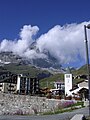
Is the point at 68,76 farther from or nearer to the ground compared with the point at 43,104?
farther from the ground

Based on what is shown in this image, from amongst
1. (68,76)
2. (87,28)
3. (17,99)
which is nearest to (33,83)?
(68,76)

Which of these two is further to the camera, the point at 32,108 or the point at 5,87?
the point at 5,87

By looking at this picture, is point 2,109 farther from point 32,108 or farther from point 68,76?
point 68,76

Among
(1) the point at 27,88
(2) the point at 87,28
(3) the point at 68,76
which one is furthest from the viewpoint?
(1) the point at 27,88

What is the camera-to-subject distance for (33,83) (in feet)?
635

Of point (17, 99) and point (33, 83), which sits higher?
point (33, 83)

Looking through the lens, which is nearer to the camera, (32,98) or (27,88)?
(32,98)

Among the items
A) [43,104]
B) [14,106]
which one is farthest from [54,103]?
[14,106]

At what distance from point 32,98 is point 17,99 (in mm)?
3724

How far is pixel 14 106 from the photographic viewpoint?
73812 millimetres

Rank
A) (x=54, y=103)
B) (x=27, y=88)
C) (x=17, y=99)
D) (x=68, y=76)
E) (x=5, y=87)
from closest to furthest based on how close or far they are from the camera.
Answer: (x=54, y=103), (x=17, y=99), (x=68, y=76), (x=5, y=87), (x=27, y=88)

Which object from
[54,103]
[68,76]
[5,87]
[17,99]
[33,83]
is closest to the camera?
[54,103]

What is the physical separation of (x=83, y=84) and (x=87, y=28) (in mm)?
99920

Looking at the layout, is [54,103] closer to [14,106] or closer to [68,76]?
[14,106]
